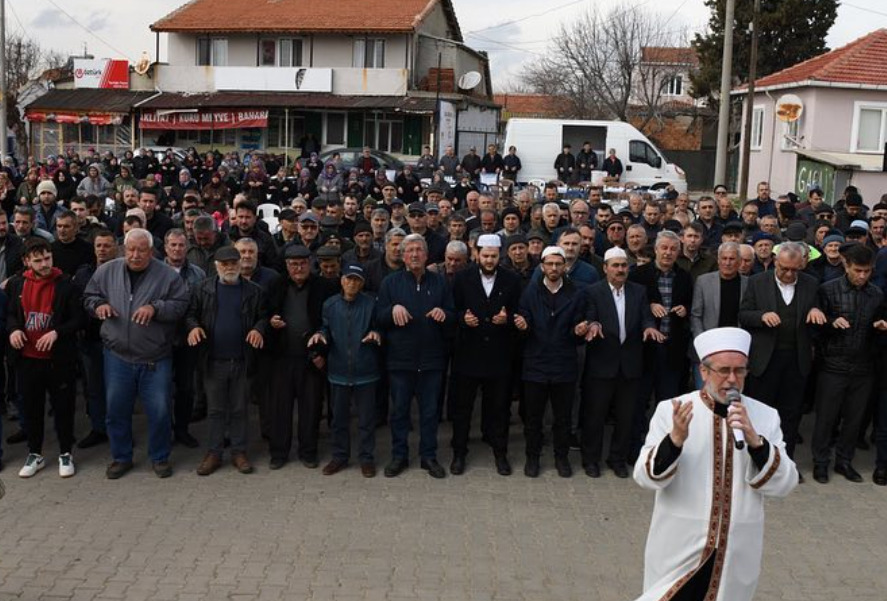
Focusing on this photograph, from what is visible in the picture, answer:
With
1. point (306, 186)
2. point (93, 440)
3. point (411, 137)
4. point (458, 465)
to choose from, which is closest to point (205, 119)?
point (411, 137)

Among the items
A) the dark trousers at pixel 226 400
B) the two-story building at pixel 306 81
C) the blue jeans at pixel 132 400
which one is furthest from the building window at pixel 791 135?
the blue jeans at pixel 132 400

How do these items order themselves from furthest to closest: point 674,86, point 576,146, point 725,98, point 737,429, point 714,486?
point 674,86, point 576,146, point 725,98, point 714,486, point 737,429

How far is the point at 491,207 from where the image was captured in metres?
11.9

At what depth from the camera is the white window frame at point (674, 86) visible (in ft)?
194

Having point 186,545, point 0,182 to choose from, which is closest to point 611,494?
point 186,545

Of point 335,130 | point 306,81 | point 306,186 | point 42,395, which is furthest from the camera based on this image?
point 335,130

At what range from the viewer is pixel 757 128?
33.6 meters

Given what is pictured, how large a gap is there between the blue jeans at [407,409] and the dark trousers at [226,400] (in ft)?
4.00

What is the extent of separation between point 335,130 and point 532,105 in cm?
3542

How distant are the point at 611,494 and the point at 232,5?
4081 cm

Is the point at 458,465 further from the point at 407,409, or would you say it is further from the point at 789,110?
the point at 789,110

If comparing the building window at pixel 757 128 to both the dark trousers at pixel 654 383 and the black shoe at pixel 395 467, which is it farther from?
the black shoe at pixel 395 467

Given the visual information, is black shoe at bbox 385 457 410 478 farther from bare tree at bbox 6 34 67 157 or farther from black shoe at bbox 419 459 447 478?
bare tree at bbox 6 34 67 157

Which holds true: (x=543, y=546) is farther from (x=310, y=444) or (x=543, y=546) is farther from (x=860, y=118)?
(x=860, y=118)
